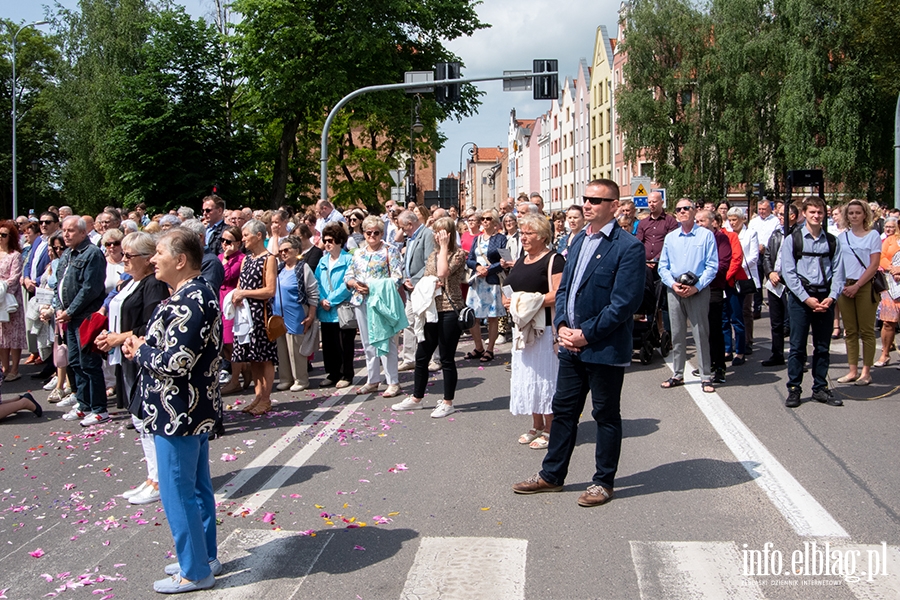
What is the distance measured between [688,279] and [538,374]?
119 inches

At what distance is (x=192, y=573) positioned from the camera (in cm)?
438

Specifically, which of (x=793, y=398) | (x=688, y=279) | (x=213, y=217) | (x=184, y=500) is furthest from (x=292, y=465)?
(x=213, y=217)

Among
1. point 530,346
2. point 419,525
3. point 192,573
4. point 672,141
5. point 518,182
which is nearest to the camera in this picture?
point 192,573

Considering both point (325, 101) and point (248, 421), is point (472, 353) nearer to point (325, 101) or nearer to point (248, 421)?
point (248, 421)

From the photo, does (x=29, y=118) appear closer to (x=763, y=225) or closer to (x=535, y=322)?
(x=763, y=225)

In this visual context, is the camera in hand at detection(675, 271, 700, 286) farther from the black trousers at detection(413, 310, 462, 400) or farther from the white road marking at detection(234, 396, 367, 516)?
the white road marking at detection(234, 396, 367, 516)

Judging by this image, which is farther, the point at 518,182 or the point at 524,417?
the point at 518,182

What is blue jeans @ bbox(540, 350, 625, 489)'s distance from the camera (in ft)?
18.7

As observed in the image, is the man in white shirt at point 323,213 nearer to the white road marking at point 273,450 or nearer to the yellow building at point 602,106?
the white road marking at point 273,450

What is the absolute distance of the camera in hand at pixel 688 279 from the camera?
30.4 feet

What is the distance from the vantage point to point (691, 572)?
451 cm

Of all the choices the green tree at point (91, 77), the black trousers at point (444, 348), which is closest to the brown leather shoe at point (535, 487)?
the black trousers at point (444, 348)

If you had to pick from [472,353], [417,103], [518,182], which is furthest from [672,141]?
[518,182]

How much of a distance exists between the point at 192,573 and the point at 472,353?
26.9 feet
